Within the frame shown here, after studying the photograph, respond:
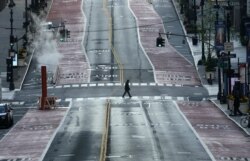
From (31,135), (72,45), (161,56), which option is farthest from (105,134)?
(72,45)

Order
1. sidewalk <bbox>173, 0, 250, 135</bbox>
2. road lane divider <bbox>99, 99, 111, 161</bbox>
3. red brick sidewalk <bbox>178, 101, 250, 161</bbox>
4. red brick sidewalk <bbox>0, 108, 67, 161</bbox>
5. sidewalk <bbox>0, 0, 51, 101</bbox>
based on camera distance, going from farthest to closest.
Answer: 1. sidewalk <bbox>0, 0, 51, 101</bbox>
2. sidewalk <bbox>173, 0, 250, 135</bbox>
3. red brick sidewalk <bbox>0, 108, 67, 161</bbox>
4. red brick sidewalk <bbox>178, 101, 250, 161</bbox>
5. road lane divider <bbox>99, 99, 111, 161</bbox>

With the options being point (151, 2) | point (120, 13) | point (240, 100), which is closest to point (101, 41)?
point (120, 13)

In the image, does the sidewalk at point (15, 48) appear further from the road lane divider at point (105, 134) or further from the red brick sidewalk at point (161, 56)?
the road lane divider at point (105, 134)

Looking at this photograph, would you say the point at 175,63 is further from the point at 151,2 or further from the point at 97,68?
the point at 151,2

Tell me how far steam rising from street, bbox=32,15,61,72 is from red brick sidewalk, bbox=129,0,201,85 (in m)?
10.8

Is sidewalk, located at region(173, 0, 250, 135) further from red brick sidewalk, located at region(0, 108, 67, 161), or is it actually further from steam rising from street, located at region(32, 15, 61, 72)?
steam rising from street, located at region(32, 15, 61, 72)

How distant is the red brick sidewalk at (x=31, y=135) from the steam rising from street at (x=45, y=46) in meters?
33.0

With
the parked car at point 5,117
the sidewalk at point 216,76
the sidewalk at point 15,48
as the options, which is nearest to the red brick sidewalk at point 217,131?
the sidewalk at point 216,76

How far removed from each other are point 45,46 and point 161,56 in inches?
621

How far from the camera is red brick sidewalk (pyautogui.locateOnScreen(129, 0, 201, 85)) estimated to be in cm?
10400

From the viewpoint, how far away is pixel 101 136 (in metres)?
59.8

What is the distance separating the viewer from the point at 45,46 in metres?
126

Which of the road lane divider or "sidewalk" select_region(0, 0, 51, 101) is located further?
"sidewalk" select_region(0, 0, 51, 101)

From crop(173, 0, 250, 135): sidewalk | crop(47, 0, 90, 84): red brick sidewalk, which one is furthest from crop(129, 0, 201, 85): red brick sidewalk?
crop(47, 0, 90, 84): red brick sidewalk
